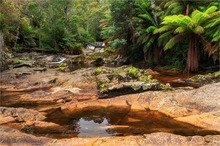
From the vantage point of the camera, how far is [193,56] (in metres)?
12.1

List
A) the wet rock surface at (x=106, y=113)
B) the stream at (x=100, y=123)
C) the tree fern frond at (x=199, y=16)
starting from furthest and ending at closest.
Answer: the tree fern frond at (x=199, y=16) → the stream at (x=100, y=123) → the wet rock surface at (x=106, y=113)

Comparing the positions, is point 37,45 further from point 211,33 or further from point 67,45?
point 211,33

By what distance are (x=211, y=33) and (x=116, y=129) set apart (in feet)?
27.3

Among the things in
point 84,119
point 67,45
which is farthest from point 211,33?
point 67,45

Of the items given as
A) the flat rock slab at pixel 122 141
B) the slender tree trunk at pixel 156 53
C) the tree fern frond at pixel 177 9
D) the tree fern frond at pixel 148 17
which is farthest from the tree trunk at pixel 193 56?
the flat rock slab at pixel 122 141

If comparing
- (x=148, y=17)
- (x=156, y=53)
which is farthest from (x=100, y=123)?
(x=156, y=53)

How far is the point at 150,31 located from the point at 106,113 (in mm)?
9872

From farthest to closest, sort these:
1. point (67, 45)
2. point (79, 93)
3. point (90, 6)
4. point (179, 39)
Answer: point (90, 6) → point (67, 45) → point (179, 39) → point (79, 93)

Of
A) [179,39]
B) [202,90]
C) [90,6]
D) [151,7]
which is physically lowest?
[202,90]

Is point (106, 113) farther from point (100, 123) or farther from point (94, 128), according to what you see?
point (94, 128)

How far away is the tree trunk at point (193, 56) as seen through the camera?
12.0 metres

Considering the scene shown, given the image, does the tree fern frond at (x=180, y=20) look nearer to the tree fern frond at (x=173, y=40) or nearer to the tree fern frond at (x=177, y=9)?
the tree fern frond at (x=173, y=40)

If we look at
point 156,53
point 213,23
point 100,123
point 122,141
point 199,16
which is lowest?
point 100,123

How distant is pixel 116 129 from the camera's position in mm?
4715
